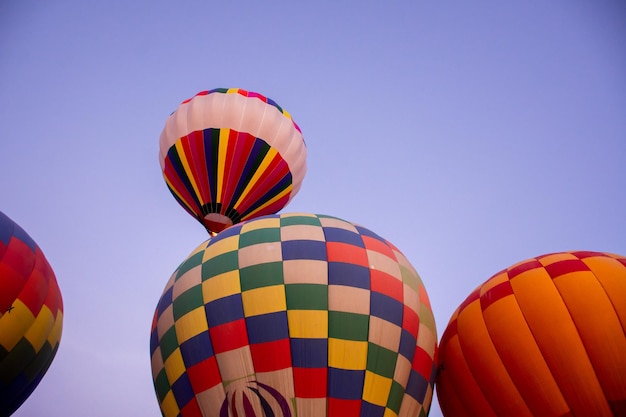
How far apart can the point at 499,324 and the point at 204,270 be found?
9.17 ft

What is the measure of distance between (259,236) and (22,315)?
9.43ft

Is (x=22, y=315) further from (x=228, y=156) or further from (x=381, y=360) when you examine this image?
(x=228, y=156)

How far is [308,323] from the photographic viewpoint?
5.75m

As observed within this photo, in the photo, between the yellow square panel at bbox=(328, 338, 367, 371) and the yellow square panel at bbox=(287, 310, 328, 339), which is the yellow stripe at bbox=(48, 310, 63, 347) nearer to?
the yellow square panel at bbox=(287, 310, 328, 339)

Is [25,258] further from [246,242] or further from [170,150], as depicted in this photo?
[170,150]

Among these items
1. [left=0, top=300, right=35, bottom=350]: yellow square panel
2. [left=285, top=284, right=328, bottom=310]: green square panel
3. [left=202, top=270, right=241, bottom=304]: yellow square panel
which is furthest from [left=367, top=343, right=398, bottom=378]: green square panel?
[left=0, top=300, right=35, bottom=350]: yellow square panel

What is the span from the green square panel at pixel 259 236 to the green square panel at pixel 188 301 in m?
0.58

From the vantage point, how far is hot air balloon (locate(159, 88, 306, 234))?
10547mm

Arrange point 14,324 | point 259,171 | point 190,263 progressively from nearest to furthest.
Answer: point 190,263
point 14,324
point 259,171

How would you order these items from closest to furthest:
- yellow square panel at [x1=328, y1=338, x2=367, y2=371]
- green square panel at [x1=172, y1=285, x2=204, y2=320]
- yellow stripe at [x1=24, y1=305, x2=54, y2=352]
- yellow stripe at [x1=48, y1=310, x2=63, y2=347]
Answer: yellow square panel at [x1=328, y1=338, x2=367, y2=371] < green square panel at [x1=172, y1=285, x2=204, y2=320] < yellow stripe at [x1=24, y1=305, x2=54, y2=352] < yellow stripe at [x1=48, y1=310, x2=63, y2=347]

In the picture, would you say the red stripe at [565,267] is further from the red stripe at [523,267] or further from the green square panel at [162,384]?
the green square panel at [162,384]

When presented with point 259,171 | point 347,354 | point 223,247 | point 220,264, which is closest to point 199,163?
point 259,171

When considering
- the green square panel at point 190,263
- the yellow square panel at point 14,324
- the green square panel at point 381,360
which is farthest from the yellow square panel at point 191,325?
the yellow square panel at point 14,324

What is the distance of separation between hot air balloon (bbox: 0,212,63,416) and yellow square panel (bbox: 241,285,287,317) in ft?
9.27
